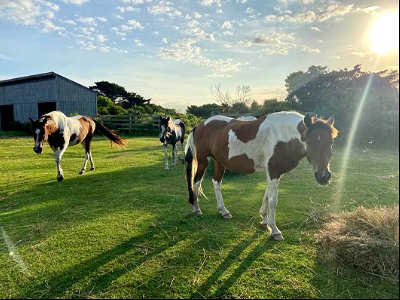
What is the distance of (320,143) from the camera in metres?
3.30

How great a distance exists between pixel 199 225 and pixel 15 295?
2.48 meters

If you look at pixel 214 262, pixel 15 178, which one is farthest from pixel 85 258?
pixel 15 178

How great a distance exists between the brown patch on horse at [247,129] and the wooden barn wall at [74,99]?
25.7m

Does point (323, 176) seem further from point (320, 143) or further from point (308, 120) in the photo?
point (308, 120)

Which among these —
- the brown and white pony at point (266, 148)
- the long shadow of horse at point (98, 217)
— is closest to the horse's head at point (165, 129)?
the long shadow of horse at point (98, 217)

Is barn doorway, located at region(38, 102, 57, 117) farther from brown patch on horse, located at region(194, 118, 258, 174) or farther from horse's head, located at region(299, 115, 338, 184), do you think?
horse's head, located at region(299, 115, 338, 184)

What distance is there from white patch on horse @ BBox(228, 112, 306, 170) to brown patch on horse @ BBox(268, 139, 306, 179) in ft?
0.18

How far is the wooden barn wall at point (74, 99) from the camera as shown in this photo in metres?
27.3

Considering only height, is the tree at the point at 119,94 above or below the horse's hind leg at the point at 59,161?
above

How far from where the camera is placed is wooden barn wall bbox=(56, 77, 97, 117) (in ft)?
89.6

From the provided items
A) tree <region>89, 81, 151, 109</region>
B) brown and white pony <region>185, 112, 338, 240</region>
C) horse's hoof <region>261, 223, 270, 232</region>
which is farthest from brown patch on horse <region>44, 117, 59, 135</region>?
tree <region>89, 81, 151, 109</region>

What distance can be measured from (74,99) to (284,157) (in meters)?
27.9

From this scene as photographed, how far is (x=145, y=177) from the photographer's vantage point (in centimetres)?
846

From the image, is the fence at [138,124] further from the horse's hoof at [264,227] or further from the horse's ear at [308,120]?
the horse's ear at [308,120]
